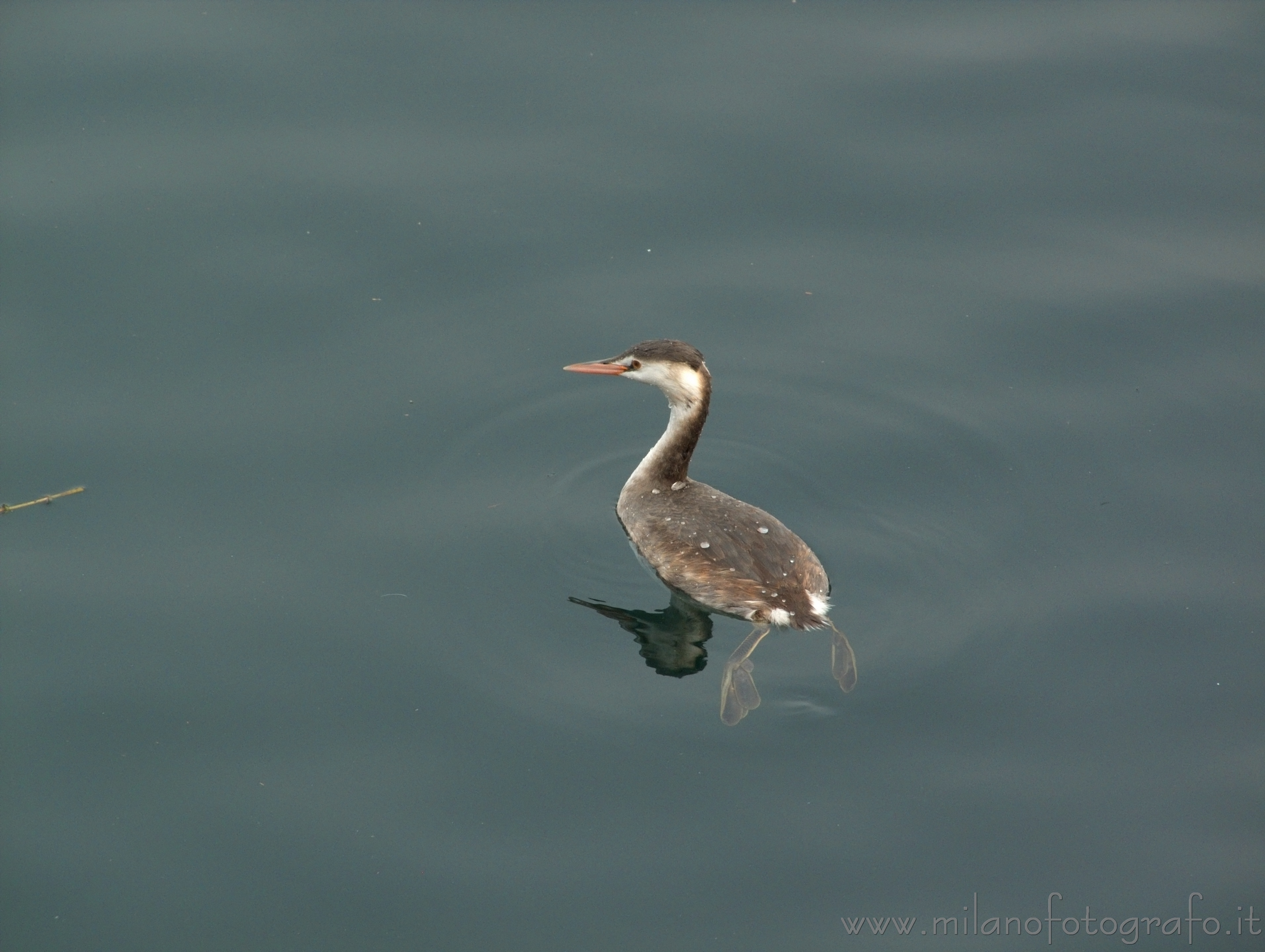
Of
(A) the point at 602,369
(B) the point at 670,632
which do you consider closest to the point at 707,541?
(B) the point at 670,632

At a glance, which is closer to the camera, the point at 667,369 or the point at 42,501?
the point at 42,501

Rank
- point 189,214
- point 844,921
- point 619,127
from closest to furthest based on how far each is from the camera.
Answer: point 844,921
point 189,214
point 619,127

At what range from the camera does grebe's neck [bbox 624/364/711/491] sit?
841 cm

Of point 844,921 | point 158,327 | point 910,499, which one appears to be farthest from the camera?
point 158,327

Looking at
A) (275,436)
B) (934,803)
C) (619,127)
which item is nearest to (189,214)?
(275,436)

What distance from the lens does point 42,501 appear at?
26.8 ft

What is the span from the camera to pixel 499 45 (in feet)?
37.1

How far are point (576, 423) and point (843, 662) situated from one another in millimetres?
2480

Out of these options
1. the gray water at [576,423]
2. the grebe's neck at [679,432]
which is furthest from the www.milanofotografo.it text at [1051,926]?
the grebe's neck at [679,432]

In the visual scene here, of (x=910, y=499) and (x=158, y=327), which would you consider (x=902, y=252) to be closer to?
(x=910, y=499)

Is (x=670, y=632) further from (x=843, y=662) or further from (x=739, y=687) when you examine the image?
(x=843, y=662)

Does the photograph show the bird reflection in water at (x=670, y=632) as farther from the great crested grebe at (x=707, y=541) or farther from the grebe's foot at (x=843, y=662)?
the grebe's foot at (x=843, y=662)

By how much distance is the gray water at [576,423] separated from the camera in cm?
664

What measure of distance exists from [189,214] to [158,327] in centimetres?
108
